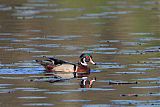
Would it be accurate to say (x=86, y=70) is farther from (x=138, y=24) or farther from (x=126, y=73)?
(x=138, y=24)

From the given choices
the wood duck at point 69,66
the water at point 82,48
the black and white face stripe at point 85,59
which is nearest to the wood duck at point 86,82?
the water at point 82,48

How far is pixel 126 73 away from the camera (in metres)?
17.8

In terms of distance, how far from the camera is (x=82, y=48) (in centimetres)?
2238

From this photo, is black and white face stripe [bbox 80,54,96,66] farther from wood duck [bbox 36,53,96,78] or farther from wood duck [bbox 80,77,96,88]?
wood duck [bbox 80,77,96,88]

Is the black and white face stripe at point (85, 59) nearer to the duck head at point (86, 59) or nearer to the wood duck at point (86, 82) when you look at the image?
the duck head at point (86, 59)

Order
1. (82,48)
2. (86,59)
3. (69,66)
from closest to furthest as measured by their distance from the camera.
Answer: (69,66) < (86,59) < (82,48)

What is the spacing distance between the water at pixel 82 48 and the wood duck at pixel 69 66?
0.23 m

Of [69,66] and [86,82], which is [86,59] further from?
[86,82]

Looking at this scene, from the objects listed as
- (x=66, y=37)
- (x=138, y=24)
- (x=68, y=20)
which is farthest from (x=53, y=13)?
(x=66, y=37)

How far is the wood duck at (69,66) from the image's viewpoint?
18672mm

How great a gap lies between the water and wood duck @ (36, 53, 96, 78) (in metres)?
0.23

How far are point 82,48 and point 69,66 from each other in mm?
3660

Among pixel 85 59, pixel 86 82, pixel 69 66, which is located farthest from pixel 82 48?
pixel 86 82

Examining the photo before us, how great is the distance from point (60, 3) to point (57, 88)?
23.5m
